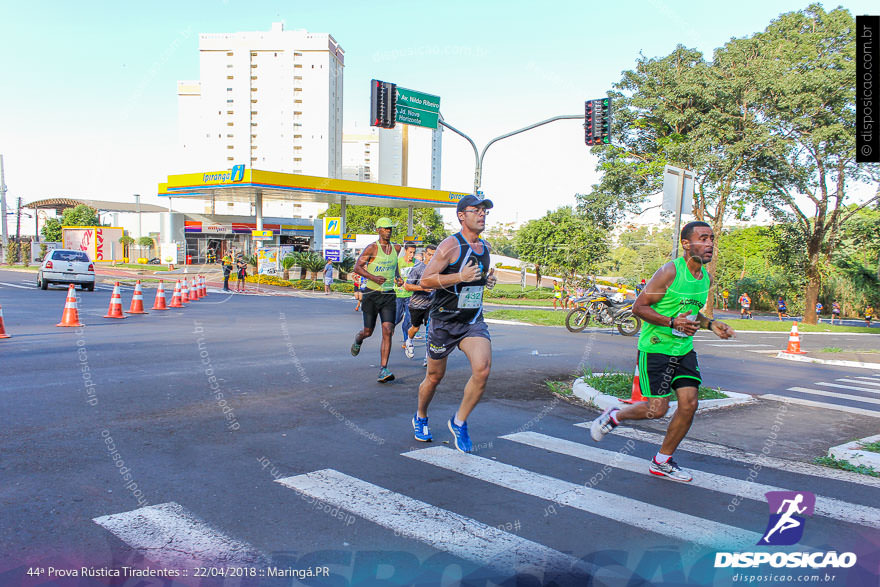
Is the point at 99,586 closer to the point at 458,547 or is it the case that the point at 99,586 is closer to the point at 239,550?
the point at 239,550

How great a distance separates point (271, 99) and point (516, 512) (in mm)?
99581

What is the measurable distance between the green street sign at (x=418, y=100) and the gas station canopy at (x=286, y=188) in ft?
49.7

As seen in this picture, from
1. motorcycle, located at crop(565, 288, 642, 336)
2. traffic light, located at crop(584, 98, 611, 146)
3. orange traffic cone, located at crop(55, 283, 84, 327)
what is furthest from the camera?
traffic light, located at crop(584, 98, 611, 146)

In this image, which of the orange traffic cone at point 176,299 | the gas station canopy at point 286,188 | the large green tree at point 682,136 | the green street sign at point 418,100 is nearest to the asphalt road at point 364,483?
the orange traffic cone at point 176,299

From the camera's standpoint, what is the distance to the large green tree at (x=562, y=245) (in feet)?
152

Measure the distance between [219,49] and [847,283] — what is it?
286ft

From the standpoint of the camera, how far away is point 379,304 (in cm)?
854

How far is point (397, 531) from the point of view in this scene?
3.52 m

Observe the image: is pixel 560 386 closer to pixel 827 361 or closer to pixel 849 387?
pixel 849 387

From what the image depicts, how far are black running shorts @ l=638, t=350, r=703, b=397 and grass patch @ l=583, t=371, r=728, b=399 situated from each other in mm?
2639

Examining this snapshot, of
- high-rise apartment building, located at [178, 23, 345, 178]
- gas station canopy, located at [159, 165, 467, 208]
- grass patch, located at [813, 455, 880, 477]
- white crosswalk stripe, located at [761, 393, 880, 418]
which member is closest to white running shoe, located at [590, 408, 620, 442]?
grass patch, located at [813, 455, 880, 477]

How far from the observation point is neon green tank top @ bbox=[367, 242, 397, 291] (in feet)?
27.7

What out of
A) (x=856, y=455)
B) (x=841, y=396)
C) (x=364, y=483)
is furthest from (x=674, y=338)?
(x=841, y=396)

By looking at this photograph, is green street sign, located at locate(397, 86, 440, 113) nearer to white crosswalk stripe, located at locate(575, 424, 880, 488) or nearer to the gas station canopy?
the gas station canopy
